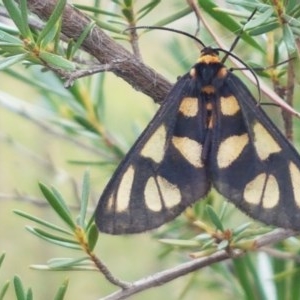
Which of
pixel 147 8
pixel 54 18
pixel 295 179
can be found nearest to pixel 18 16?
pixel 54 18

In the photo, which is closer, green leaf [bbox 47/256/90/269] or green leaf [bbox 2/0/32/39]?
green leaf [bbox 2/0/32/39]

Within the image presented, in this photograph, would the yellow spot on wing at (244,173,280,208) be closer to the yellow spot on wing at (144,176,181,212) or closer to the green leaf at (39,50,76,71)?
the yellow spot on wing at (144,176,181,212)

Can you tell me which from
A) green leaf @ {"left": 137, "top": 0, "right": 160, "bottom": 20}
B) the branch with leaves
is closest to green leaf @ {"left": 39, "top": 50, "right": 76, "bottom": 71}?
the branch with leaves

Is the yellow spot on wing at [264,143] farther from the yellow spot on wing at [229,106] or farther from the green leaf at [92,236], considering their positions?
the green leaf at [92,236]

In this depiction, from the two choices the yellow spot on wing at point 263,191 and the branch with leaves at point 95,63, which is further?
the yellow spot on wing at point 263,191

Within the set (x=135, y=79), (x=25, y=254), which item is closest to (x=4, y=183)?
(x=25, y=254)

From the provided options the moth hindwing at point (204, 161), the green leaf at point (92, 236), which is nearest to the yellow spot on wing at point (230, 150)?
the moth hindwing at point (204, 161)

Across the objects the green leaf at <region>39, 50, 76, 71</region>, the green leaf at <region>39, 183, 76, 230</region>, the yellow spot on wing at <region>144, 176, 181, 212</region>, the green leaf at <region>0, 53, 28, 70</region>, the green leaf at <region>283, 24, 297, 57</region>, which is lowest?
the yellow spot on wing at <region>144, 176, 181, 212</region>
